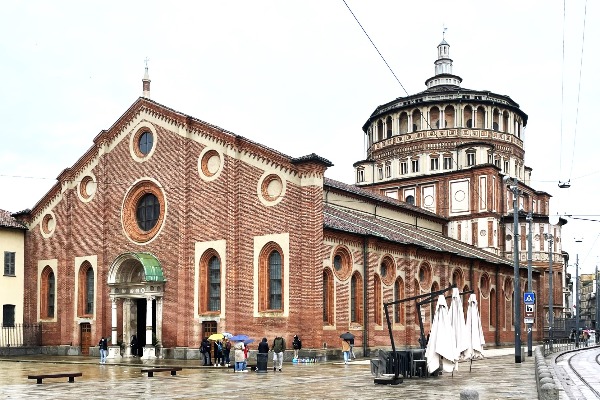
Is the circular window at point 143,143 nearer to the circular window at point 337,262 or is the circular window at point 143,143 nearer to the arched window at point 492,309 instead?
the circular window at point 337,262

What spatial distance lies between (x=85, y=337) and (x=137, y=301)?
4101 millimetres

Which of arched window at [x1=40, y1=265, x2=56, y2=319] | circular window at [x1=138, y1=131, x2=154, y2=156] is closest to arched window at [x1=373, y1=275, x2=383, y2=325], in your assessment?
circular window at [x1=138, y1=131, x2=154, y2=156]

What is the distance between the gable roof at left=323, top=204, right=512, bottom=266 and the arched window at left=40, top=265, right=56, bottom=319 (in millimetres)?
16603

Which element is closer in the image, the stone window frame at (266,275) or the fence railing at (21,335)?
the stone window frame at (266,275)

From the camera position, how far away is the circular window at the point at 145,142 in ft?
135

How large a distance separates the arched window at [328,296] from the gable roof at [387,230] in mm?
2199

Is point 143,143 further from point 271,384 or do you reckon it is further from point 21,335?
point 271,384

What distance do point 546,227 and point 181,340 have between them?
36.3 meters

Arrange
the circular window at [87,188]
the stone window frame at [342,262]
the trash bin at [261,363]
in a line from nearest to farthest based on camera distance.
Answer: the trash bin at [261,363] → the stone window frame at [342,262] → the circular window at [87,188]

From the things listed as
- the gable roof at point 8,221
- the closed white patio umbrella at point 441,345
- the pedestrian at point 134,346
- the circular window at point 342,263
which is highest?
the gable roof at point 8,221

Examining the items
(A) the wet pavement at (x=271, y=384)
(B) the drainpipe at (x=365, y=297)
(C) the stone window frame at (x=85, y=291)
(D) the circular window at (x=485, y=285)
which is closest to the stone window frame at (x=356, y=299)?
(B) the drainpipe at (x=365, y=297)

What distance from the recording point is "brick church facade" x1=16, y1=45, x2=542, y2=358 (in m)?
35.3

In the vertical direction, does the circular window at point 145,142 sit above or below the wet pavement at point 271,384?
above

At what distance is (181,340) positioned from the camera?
124 ft
